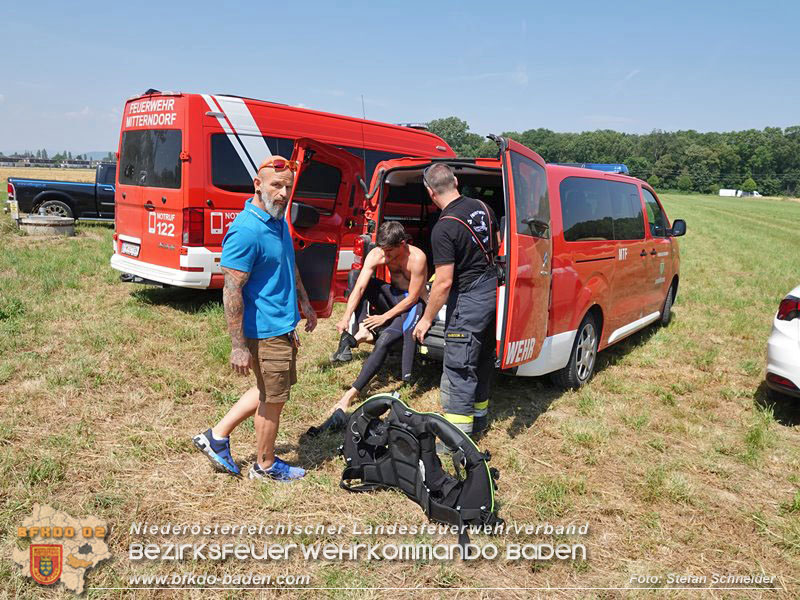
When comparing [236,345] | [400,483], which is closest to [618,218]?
[400,483]

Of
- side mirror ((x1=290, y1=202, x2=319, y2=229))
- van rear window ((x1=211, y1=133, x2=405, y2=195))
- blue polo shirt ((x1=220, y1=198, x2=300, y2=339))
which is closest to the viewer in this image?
blue polo shirt ((x1=220, y1=198, x2=300, y2=339))

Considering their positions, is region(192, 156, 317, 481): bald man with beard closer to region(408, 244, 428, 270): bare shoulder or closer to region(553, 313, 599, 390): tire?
region(408, 244, 428, 270): bare shoulder

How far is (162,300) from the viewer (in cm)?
757

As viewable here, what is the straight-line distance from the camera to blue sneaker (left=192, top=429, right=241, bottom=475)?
3.29 meters

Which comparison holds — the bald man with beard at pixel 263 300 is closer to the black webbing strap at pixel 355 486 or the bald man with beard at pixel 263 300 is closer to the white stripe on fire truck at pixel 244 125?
the black webbing strap at pixel 355 486

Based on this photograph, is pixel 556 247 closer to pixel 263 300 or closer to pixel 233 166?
pixel 263 300

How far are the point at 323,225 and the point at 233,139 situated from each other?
266cm

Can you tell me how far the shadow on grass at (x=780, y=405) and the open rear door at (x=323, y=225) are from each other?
3868 mm

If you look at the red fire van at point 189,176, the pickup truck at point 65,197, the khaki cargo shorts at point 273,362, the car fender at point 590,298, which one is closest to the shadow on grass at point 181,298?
the red fire van at point 189,176

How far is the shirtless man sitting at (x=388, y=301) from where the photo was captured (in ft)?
14.8

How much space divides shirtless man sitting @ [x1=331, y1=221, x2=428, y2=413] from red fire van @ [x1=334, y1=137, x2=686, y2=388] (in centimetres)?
24

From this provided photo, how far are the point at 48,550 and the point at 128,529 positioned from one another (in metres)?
0.35

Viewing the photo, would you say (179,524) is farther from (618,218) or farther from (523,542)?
(618,218)

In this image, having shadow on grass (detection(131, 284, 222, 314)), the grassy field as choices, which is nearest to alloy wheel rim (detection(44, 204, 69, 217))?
shadow on grass (detection(131, 284, 222, 314))
